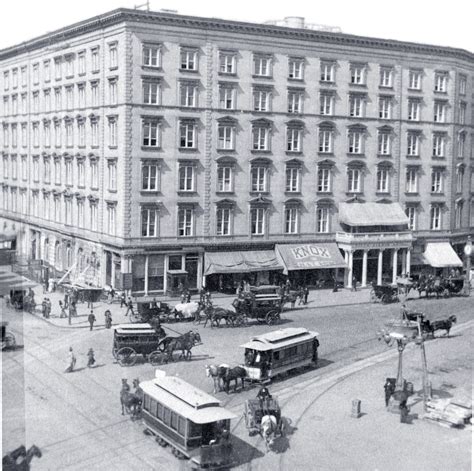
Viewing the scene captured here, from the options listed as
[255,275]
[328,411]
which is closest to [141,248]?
[255,275]

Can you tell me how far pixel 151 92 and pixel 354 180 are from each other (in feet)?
68.7

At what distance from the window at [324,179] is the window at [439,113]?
45.5 ft

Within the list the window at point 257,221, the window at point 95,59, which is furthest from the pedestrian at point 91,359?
the window at point 95,59

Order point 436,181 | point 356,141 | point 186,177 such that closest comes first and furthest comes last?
1. point 186,177
2. point 356,141
3. point 436,181

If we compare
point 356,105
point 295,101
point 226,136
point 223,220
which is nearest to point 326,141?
point 356,105

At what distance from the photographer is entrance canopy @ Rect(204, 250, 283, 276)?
62.8m

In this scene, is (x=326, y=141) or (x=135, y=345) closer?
(x=135, y=345)

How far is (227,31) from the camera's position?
6247 cm

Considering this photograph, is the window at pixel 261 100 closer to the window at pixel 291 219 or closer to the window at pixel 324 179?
the window at pixel 324 179

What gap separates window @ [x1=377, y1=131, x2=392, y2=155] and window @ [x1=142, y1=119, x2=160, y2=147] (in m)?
22.0

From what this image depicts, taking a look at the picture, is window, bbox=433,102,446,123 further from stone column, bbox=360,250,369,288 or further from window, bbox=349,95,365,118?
stone column, bbox=360,250,369,288

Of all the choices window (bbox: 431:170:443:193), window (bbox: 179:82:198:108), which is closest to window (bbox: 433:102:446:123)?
window (bbox: 431:170:443:193)

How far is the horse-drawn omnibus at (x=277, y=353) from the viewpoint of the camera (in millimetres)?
36938

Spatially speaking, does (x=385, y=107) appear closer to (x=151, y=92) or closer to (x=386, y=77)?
(x=386, y=77)
